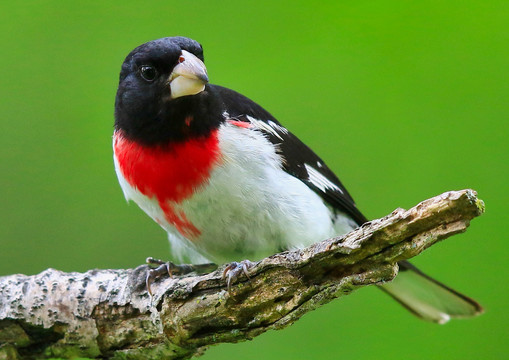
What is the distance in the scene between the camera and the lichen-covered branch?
94.6 inches

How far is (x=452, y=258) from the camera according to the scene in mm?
4035

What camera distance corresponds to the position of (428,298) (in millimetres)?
3963

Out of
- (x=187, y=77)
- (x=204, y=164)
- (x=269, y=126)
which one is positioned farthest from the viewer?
(x=269, y=126)

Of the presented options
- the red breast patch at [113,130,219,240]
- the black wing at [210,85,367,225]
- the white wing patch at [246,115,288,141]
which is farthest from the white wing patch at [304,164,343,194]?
the red breast patch at [113,130,219,240]

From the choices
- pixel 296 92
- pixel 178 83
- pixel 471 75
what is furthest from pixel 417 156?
pixel 178 83

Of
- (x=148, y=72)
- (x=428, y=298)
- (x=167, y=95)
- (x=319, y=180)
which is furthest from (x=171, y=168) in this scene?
(x=428, y=298)

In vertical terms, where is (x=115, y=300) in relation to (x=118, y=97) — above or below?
below

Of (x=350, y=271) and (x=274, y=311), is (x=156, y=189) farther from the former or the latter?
(x=350, y=271)

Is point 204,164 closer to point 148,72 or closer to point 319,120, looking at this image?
point 148,72

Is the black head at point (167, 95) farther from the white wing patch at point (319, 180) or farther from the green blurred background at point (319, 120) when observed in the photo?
the green blurred background at point (319, 120)

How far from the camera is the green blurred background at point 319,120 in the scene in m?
3.94

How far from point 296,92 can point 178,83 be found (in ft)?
4.37

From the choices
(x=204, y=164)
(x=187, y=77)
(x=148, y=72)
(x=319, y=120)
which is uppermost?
(x=319, y=120)

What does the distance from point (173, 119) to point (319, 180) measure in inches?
37.7
